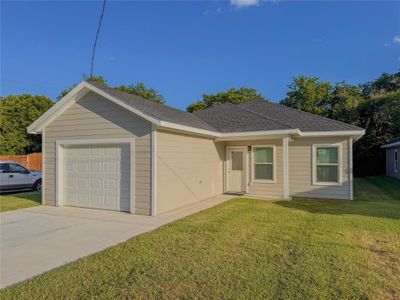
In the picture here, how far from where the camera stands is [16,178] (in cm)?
1284

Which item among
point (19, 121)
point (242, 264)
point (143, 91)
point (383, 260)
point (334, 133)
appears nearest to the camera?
point (242, 264)

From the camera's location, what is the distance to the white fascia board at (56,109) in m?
9.00

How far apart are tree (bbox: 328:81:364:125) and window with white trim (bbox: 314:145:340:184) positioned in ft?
43.8

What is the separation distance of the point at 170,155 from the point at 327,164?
644 centimetres

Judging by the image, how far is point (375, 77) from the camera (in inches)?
1171

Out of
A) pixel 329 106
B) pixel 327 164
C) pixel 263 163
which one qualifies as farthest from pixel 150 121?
pixel 329 106

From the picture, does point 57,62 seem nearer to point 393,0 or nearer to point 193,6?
point 193,6

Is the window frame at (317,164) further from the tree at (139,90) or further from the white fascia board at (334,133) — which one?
the tree at (139,90)

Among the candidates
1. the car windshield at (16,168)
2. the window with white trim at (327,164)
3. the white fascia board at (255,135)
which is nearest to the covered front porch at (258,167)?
the white fascia board at (255,135)

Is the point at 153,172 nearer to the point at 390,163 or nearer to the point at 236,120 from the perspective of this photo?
the point at 236,120

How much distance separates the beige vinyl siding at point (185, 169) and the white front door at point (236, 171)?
46 cm

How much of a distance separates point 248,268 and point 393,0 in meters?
13.6

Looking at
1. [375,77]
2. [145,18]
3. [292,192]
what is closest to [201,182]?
[292,192]

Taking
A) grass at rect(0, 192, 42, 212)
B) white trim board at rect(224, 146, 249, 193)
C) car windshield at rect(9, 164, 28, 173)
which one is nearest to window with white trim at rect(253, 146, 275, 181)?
white trim board at rect(224, 146, 249, 193)
